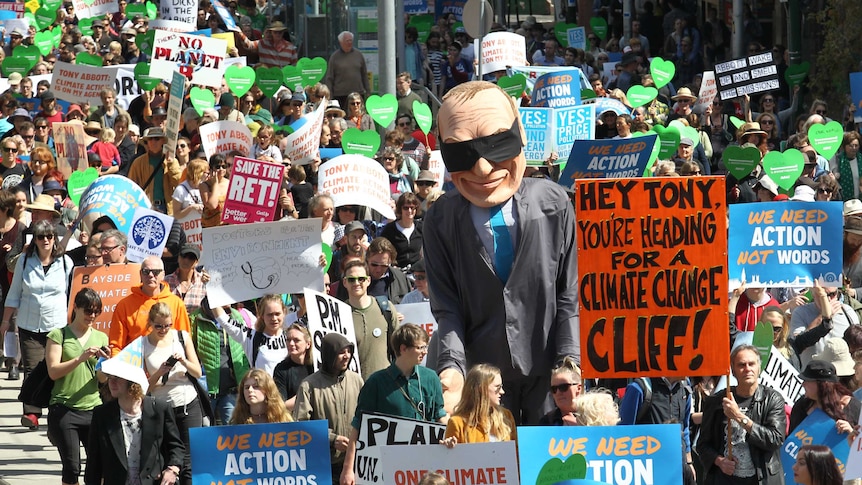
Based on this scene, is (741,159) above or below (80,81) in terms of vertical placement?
below

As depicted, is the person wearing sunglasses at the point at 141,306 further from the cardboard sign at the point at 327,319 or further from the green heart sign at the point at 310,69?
the green heart sign at the point at 310,69

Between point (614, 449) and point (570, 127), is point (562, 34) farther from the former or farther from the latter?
point (614, 449)

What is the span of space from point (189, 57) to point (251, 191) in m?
7.52

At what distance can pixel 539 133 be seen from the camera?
1573 centimetres

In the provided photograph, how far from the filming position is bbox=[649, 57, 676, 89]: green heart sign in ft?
66.8

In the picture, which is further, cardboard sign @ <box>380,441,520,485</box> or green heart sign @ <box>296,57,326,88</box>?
green heart sign @ <box>296,57,326,88</box>

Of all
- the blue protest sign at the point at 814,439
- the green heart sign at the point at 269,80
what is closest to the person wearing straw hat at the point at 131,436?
the blue protest sign at the point at 814,439

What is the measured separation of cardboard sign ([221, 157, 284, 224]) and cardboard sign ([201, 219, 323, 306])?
169cm

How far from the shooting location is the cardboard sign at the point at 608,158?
13.5 metres

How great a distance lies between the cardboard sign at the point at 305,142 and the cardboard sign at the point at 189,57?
4.28 m

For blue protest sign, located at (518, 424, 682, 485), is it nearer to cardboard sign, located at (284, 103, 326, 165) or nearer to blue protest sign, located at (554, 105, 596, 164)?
blue protest sign, located at (554, 105, 596, 164)

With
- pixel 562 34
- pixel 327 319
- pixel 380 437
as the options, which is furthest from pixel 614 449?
pixel 562 34

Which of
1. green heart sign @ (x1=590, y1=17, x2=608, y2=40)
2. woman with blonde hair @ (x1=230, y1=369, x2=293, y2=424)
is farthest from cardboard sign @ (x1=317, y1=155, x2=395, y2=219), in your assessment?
green heart sign @ (x1=590, y1=17, x2=608, y2=40)

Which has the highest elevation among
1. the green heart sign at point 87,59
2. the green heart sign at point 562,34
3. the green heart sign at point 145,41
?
the green heart sign at point 562,34
